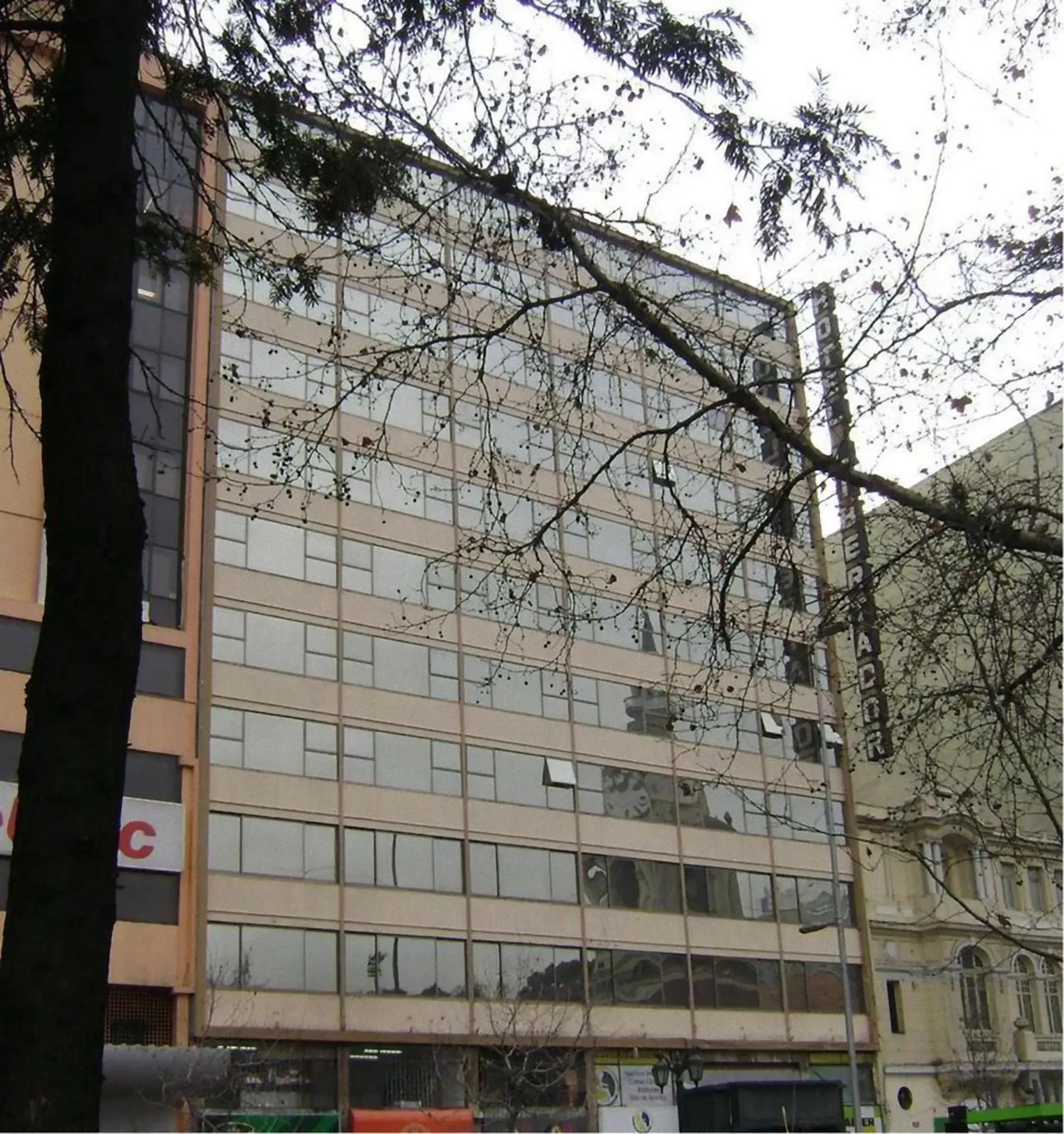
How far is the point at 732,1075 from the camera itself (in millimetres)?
35625

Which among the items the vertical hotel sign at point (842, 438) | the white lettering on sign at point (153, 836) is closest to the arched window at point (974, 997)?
the white lettering on sign at point (153, 836)

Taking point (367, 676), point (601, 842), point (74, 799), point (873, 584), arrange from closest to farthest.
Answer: point (74, 799) → point (873, 584) → point (367, 676) → point (601, 842)

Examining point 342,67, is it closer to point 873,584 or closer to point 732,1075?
point 873,584

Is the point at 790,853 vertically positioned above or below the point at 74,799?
above

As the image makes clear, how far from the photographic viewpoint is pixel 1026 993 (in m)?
45.1

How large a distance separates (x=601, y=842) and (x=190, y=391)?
14.4 meters

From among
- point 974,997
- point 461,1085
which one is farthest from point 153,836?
point 974,997

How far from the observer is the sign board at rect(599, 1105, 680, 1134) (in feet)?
109

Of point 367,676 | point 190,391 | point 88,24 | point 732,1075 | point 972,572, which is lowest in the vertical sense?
point 732,1075

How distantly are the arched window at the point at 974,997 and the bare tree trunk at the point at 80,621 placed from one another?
1601 inches

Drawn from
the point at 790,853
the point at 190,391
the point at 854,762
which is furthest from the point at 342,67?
the point at 854,762

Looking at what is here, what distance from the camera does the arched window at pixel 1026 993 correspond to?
4378cm

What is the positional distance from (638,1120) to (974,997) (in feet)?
47.7

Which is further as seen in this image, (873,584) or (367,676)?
(367,676)
